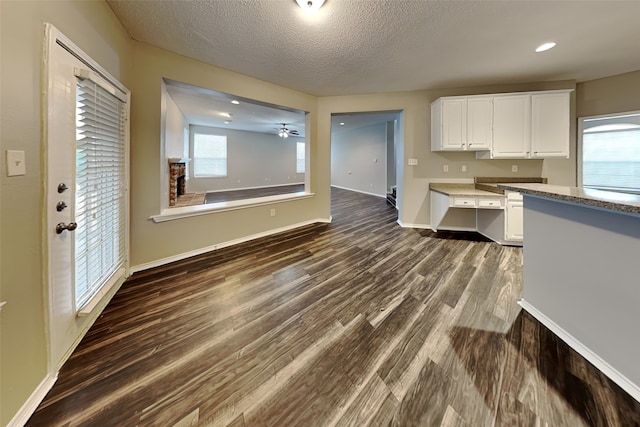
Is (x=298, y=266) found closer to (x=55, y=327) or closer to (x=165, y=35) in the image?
(x=55, y=327)

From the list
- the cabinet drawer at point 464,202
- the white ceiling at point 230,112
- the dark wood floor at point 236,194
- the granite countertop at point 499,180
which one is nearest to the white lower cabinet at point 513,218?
the cabinet drawer at point 464,202

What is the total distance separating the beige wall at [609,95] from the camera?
353 centimetres

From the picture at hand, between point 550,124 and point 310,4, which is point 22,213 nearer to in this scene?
point 310,4

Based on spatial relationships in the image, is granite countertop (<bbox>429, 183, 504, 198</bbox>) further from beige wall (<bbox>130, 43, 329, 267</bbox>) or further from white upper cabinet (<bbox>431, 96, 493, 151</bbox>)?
beige wall (<bbox>130, 43, 329, 267</bbox>)

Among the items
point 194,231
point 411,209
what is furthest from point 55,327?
point 411,209

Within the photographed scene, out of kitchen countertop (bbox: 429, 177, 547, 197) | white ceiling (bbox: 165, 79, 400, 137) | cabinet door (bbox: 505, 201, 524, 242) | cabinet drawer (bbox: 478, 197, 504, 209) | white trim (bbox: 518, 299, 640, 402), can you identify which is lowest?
white trim (bbox: 518, 299, 640, 402)

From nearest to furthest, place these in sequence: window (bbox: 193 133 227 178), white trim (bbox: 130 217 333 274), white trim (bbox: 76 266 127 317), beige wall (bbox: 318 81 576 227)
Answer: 1. white trim (bbox: 76 266 127 317)
2. white trim (bbox: 130 217 333 274)
3. beige wall (bbox: 318 81 576 227)
4. window (bbox: 193 133 227 178)

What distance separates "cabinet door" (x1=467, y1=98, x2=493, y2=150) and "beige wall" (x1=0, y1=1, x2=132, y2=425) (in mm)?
4689

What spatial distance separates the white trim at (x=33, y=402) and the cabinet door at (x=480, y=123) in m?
5.11

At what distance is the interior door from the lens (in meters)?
1.32

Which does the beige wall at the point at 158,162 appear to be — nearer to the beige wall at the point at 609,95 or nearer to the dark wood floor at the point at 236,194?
the dark wood floor at the point at 236,194

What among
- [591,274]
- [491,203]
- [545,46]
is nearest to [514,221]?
[491,203]

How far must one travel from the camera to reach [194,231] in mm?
3246

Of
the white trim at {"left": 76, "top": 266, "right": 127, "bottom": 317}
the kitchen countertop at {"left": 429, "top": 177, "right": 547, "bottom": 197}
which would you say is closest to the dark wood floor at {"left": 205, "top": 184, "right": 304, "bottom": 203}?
the white trim at {"left": 76, "top": 266, "right": 127, "bottom": 317}
